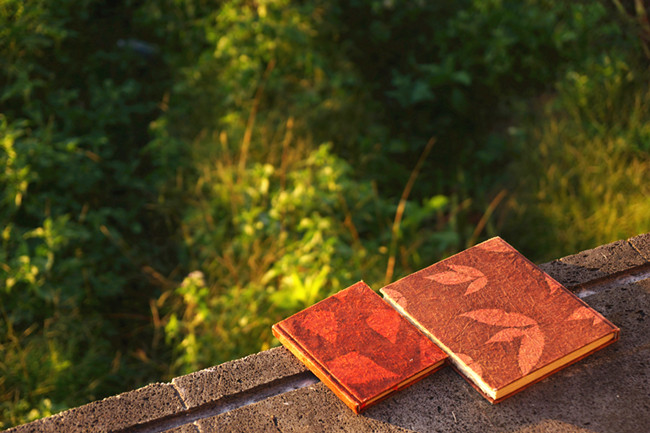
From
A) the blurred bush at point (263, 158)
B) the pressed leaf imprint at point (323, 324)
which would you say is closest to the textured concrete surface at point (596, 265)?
the pressed leaf imprint at point (323, 324)

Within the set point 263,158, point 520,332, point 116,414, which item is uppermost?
point 520,332

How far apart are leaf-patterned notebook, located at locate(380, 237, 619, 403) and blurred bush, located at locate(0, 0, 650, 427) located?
96 centimetres

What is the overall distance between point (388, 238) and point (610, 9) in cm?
152

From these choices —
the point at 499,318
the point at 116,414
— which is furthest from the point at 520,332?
the point at 116,414

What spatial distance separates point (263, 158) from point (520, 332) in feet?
6.75

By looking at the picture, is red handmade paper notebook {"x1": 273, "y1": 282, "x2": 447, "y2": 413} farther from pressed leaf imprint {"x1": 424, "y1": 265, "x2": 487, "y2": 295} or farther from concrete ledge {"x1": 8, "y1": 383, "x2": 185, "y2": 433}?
concrete ledge {"x1": 8, "y1": 383, "x2": 185, "y2": 433}

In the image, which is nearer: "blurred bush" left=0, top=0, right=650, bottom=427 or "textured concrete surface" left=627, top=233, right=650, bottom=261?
"textured concrete surface" left=627, top=233, right=650, bottom=261

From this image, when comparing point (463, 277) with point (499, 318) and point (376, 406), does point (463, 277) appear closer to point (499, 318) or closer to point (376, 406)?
point (499, 318)

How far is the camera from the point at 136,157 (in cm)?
308

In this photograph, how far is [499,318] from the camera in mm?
1224

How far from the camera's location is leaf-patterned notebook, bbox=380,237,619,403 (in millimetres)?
1139

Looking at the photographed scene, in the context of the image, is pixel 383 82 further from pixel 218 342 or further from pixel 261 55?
pixel 218 342

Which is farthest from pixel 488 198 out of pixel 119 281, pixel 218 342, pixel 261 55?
pixel 119 281

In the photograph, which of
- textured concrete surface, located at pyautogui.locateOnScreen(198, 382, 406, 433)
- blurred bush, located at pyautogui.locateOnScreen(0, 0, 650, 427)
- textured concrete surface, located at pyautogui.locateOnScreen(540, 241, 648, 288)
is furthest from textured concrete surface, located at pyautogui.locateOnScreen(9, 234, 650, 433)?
blurred bush, located at pyautogui.locateOnScreen(0, 0, 650, 427)
